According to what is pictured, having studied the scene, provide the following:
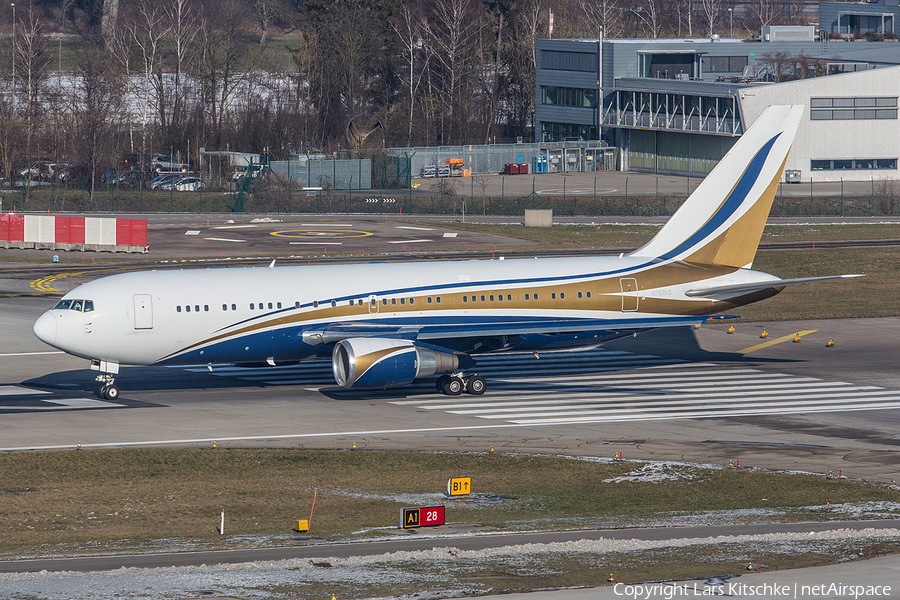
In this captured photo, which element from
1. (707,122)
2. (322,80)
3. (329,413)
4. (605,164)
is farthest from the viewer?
(322,80)

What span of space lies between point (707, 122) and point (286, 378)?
101 meters

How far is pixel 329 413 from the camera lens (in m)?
40.8

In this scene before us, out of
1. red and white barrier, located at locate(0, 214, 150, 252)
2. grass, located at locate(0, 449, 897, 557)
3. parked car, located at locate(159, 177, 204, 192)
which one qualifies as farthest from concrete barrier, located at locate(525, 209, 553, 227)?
grass, located at locate(0, 449, 897, 557)

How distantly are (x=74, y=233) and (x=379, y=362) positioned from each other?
5570cm

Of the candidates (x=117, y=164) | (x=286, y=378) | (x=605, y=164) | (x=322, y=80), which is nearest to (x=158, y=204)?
(x=117, y=164)

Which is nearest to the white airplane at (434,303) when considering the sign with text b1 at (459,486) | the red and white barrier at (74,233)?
the sign with text b1 at (459,486)

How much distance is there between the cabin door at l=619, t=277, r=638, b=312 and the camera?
4659 cm

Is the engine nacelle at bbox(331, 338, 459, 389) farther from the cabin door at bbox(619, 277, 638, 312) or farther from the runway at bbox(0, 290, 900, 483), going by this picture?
the cabin door at bbox(619, 277, 638, 312)

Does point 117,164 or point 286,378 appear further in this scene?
point 117,164

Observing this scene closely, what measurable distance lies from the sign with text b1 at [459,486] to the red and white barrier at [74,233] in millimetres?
63190

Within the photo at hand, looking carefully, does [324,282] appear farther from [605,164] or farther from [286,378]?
[605,164]

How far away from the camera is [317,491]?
30.3 m

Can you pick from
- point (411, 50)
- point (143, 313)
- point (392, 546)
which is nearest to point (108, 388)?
point (143, 313)

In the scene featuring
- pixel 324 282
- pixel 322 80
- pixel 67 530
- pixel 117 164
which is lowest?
pixel 67 530
